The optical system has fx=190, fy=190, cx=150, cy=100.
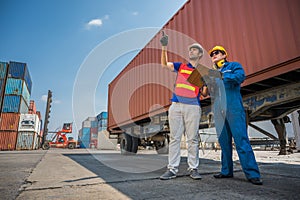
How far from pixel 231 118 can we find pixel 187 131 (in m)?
0.53

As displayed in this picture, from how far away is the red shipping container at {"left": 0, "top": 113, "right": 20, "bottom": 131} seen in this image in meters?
18.6

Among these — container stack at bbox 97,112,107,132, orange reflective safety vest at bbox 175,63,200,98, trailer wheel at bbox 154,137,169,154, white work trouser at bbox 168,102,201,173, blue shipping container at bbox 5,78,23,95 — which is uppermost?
blue shipping container at bbox 5,78,23,95

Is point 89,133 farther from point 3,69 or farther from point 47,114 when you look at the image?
point 3,69

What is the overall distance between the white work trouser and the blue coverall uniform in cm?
27

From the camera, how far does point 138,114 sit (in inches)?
232

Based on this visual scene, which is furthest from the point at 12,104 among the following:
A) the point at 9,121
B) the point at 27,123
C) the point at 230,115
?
the point at 230,115

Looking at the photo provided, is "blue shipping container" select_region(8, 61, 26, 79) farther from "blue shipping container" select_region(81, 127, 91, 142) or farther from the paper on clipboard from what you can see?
the paper on clipboard

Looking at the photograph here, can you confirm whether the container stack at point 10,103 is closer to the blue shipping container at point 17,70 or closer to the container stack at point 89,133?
the blue shipping container at point 17,70

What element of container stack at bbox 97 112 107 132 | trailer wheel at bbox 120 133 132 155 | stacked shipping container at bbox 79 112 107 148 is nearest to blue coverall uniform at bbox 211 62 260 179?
trailer wheel at bbox 120 133 132 155

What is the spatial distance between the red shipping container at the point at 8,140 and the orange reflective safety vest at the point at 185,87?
70.7ft

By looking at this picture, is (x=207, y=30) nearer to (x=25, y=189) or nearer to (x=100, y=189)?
(x=100, y=189)

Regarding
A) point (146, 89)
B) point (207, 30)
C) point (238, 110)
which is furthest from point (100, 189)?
point (146, 89)

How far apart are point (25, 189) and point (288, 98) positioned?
3161mm

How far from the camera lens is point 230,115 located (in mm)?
2051
